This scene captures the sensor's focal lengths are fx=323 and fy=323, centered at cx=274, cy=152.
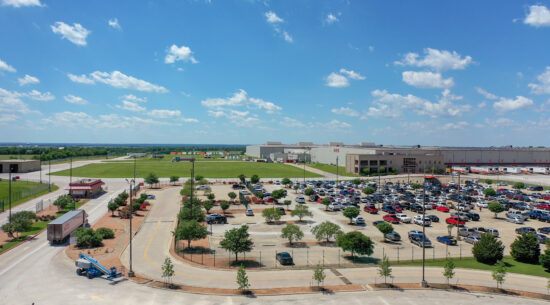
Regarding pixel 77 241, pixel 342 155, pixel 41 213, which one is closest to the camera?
pixel 77 241

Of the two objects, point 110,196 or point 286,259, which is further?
point 110,196

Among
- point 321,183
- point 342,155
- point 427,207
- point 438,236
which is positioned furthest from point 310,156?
point 438,236

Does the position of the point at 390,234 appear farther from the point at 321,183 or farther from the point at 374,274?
the point at 321,183

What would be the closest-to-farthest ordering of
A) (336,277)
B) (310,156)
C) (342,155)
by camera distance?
(336,277) → (342,155) → (310,156)

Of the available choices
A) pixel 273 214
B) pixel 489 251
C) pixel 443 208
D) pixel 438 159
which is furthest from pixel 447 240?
pixel 438 159

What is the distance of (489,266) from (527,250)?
18.1ft

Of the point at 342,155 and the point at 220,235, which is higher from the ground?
the point at 342,155

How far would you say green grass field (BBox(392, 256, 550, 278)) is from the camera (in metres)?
33.0

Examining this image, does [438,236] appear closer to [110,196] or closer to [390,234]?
[390,234]

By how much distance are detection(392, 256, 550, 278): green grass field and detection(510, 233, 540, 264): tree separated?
881 millimetres

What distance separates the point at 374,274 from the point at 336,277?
3946 millimetres

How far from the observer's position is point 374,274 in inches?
1238

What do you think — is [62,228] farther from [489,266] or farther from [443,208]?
[443,208]

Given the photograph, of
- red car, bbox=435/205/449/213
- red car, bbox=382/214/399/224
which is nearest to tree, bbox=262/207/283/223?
red car, bbox=382/214/399/224
